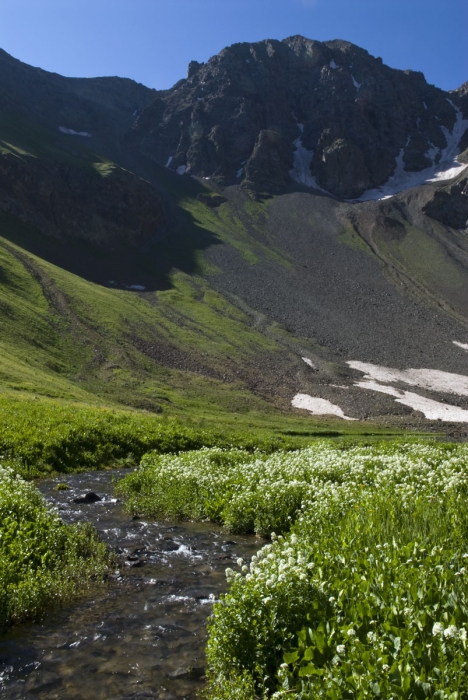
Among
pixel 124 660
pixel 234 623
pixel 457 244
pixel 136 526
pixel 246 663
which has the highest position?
pixel 457 244

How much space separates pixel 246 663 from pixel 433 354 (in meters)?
123

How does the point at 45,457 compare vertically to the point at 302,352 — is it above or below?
below

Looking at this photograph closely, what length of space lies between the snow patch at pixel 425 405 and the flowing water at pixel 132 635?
6919 centimetres

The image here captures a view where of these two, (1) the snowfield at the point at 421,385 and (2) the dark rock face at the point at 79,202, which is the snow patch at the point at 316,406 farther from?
(2) the dark rock face at the point at 79,202

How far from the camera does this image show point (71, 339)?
9462cm

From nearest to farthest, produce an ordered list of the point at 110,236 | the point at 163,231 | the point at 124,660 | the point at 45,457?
the point at 124,660 < the point at 45,457 < the point at 110,236 < the point at 163,231

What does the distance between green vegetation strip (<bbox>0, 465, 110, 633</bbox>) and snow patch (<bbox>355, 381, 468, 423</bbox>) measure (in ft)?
231

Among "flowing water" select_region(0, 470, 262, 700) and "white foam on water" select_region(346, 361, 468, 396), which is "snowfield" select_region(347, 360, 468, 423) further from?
"flowing water" select_region(0, 470, 262, 700)

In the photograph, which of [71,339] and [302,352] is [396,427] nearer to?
[302,352]

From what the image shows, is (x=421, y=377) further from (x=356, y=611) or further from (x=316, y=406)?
(x=356, y=611)

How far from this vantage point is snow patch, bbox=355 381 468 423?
Answer: 78.4 metres

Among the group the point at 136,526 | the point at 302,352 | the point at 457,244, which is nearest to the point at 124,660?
the point at 136,526

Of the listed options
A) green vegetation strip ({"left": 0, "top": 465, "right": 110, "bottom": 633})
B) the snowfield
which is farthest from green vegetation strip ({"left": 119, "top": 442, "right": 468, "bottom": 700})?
the snowfield

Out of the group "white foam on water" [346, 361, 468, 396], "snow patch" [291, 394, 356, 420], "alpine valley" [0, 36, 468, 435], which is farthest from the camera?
"white foam on water" [346, 361, 468, 396]
